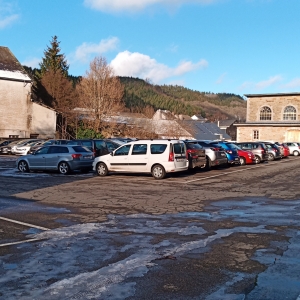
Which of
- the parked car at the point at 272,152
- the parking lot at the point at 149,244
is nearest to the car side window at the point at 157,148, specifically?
the parking lot at the point at 149,244

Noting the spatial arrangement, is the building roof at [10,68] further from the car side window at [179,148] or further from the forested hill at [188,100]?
the forested hill at [188,100]

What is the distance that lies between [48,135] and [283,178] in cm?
3801

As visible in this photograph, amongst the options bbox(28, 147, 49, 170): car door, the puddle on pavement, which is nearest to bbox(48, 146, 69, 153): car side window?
bbox(28, 147, 49, 170): car door

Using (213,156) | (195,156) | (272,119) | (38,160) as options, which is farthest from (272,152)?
(272,119)

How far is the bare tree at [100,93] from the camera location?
52188 millimetres

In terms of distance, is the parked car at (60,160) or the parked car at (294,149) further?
the parked car at (294,149)

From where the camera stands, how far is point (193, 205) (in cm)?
1209

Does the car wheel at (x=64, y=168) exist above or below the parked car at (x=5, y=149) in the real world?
below

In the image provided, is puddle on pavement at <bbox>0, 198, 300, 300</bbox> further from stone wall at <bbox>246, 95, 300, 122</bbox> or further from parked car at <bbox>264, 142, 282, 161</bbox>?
stone wall at <bbox>246, 95, 300, 122</bbox>

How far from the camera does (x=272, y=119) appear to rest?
63.2 meters

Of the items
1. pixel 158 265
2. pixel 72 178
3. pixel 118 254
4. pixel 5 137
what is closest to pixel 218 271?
pixel 158 265

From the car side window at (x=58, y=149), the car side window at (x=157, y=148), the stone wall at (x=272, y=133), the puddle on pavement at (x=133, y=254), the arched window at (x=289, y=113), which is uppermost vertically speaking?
the arched window at (x=289, y=113)

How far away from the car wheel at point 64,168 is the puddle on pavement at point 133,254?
11151 millimetres

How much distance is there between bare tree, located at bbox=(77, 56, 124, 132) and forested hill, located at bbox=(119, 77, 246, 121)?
67765 millimetres
